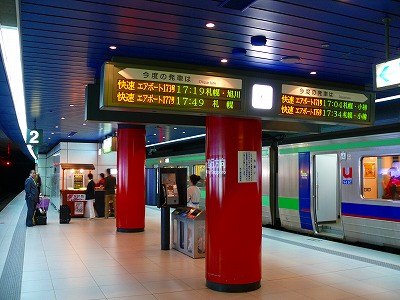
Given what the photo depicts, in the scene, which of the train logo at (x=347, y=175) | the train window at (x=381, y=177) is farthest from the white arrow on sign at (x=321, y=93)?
the train logo at (x=347, y=175)

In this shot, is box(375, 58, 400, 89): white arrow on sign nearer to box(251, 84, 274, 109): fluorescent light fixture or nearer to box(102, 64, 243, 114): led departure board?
box(251, 84, 274, 109): fluorescent light fixture

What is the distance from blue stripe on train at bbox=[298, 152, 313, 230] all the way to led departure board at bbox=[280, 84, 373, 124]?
439cm

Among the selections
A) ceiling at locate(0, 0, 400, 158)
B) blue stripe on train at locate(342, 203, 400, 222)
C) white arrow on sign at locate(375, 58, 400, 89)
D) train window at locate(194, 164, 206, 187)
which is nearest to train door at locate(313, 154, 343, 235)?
blue stripe on train at locate(342, 203, 400, 222)

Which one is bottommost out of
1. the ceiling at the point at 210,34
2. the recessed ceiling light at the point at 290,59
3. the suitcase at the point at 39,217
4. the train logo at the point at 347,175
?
the suitcase at the point at 39,217

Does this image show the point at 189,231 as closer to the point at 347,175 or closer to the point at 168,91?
the point at 347,175

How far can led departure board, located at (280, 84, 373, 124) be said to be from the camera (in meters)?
6.11

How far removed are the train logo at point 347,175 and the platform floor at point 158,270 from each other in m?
1.52

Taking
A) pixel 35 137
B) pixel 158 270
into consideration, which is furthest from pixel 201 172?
pixel 158 270

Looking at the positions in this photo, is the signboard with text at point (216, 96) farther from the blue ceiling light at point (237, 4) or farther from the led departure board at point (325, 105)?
the blue ceiling light at point (237, 4)

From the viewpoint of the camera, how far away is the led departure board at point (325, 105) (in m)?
6.11

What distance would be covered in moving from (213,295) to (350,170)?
17.1 ft

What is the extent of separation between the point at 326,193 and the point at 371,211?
3204mm

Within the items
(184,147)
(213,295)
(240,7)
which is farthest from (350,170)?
(184,147)

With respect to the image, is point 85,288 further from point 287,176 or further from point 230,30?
point 287,176
